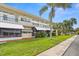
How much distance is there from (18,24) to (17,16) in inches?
59.5

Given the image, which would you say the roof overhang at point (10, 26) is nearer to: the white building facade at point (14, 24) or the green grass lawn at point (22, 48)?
the white building facade at point (14, 24)

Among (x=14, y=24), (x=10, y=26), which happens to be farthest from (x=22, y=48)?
(x=14, y=24)

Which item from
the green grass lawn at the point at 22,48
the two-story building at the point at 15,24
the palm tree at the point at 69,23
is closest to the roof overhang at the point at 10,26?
the two-story building at the point at 15,24

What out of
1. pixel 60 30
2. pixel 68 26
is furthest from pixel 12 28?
pixel 68 26

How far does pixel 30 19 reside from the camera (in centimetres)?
4806

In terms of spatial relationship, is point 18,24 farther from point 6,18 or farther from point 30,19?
point 30,19

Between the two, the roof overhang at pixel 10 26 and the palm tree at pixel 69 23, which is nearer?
the roof overhang at pixel 10 26

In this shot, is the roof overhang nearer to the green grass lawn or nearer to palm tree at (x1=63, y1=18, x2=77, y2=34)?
the green grass lawn

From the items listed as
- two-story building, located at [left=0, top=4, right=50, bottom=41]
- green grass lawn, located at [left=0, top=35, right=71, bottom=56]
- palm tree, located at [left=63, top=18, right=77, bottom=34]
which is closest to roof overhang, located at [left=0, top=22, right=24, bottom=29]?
two-story building, located at [left=0, top=4, right=50, bottom=41]

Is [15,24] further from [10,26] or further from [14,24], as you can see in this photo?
[10,26]

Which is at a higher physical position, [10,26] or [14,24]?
[14,24]

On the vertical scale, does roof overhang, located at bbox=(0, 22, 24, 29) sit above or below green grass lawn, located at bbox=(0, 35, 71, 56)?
above

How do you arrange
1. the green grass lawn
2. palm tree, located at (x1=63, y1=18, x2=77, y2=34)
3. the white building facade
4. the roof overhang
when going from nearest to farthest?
the green grass lawn < the roof overhang < the white building facade < palm tree, located at (x1=63, y1=18, x2=77, y2=34)

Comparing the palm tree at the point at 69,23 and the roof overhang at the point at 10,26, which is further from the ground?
the roof overhang at the point at 10,26
